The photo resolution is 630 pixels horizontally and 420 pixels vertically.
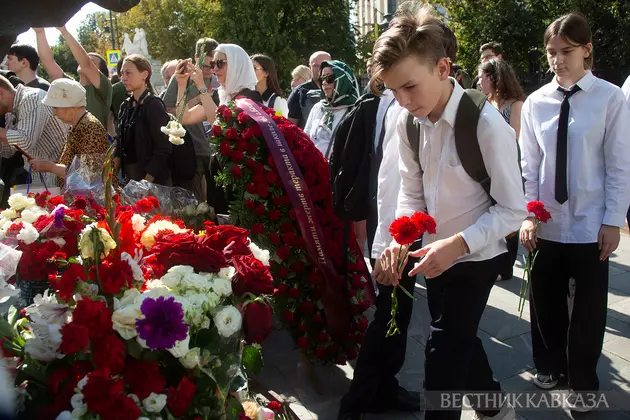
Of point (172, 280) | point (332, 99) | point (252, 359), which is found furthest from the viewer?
point (332, 99)

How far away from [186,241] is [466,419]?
6.34ft

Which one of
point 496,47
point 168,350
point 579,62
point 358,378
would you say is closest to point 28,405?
point 168,350

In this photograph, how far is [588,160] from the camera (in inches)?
119

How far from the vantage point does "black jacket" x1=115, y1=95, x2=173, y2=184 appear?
15.0 feet

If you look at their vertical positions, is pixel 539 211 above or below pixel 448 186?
below

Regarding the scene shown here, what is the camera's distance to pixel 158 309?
1520 mm

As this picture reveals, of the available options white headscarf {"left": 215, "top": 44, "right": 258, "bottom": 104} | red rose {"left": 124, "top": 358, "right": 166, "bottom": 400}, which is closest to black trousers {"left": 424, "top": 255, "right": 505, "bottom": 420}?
red rose {"left": 124, "top": 358, "right": 166, "bottom": 400}

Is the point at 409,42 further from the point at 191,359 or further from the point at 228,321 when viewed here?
the point at 191,359

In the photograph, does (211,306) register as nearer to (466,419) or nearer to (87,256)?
(87,256)

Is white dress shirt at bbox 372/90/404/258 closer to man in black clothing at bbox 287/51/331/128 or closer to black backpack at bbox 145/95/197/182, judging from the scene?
black backpack at bbox 145/95/197/182

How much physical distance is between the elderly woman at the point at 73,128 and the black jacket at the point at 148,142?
0.40 meters

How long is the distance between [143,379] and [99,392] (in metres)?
0.11

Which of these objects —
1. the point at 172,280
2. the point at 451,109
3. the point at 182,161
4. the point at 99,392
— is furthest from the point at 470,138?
the point at 182,161

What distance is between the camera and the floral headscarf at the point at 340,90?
4.16 metres
